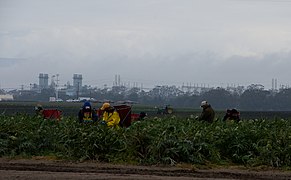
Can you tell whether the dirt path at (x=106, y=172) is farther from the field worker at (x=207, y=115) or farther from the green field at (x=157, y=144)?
the field worker at (x=207, y=115)

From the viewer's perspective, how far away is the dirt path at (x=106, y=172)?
14.4 metres

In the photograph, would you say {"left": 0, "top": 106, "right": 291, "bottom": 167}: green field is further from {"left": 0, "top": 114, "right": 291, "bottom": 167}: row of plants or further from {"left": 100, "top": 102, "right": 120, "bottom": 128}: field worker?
{"left": 100, "top": 102, "right": 120, "bottom": 128}: field worker

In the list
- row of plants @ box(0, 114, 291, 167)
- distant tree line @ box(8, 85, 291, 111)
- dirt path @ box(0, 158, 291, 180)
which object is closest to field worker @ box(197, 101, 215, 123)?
row of plants @ box(0, 114, 291, 167)

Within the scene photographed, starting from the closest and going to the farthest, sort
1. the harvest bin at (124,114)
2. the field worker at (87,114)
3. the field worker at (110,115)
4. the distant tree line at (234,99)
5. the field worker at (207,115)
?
1. the field worker at (110,115)
2. the field worker at (87,114)
3. the harvest bin at (124,114)
4. the field worker at (207,115)
5. the distant tree line at (234,99)

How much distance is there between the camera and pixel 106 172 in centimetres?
1554

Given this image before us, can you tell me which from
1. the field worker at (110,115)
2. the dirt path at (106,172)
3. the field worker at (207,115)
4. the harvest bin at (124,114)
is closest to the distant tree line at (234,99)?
the field worker at (207,115)

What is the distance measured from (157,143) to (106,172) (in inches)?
86.5

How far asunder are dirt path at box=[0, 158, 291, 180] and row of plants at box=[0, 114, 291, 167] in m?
0.62

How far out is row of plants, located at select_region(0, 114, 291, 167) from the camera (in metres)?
17.1

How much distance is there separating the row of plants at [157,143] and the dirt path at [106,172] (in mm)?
615

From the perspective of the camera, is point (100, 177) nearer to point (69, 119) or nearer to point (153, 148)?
point (153, 148)

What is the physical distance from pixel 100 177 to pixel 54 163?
10.7 feet

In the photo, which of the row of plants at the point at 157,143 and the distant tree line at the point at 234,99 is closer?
the row of plants at the point at 157,143

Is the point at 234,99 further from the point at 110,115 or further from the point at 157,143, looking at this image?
the point at 157,143
